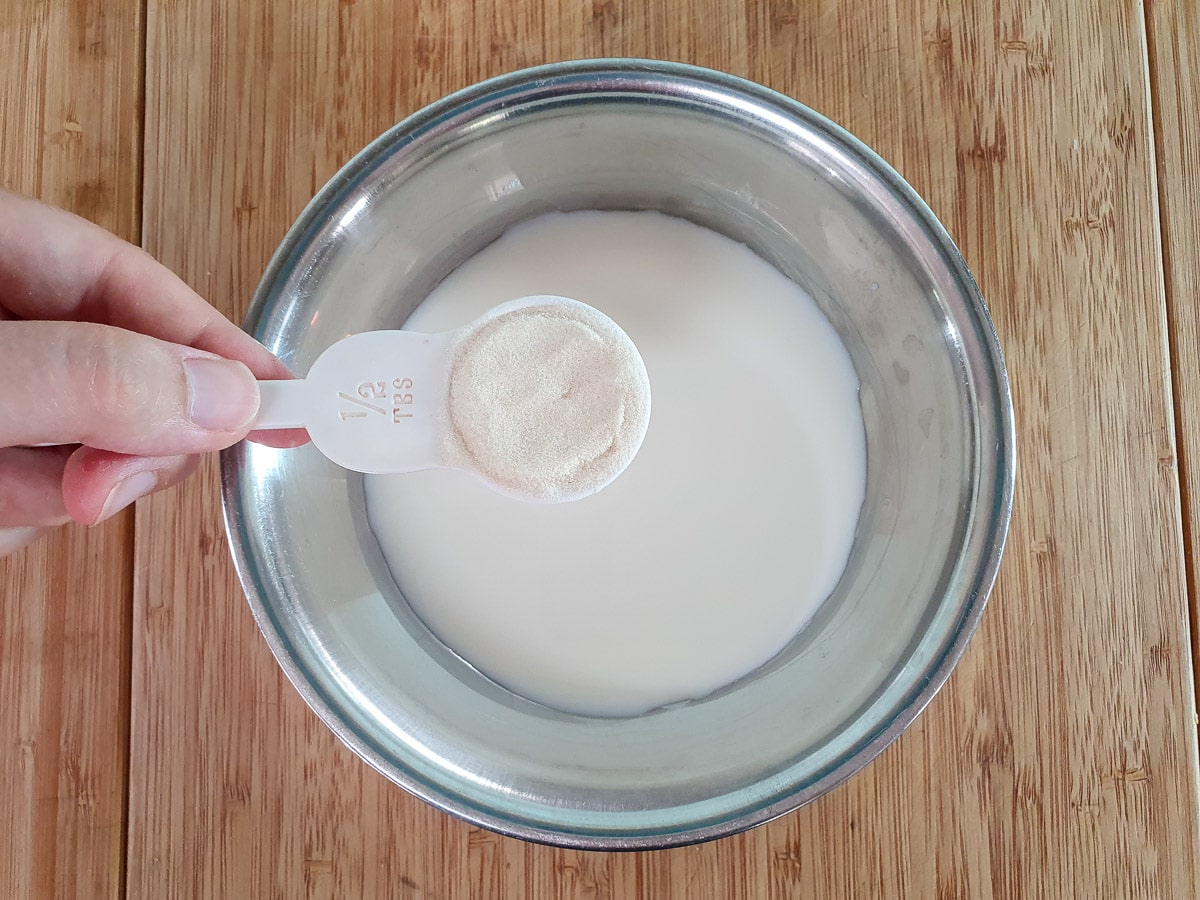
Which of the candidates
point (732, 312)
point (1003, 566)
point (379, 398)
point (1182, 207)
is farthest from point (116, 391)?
point (1182, 207)

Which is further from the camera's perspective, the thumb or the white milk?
the white milk

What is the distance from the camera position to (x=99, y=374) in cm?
41

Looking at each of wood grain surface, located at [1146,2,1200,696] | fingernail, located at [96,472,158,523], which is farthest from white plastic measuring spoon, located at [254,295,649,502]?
wood grain surface, located at [1146,2,1200,696]

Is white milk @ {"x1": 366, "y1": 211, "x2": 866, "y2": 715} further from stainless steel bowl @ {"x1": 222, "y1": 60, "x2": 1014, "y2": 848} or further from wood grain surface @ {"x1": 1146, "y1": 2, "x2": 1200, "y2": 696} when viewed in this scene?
wood grain surface @ {"x1": 1146, "y1": 2, "x2": 1200, "y2": 696}

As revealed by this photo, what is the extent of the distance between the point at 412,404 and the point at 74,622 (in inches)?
12.0

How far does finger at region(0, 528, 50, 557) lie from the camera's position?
1.84 ft

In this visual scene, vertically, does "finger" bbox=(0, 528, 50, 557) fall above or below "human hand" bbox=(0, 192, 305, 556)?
below

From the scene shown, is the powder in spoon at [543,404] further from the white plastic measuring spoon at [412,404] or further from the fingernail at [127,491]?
the fingernail at [127,491]

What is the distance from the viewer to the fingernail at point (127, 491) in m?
0.50

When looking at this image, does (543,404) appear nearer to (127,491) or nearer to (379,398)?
(379,398)

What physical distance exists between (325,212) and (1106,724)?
56 cm

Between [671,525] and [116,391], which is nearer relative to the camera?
[116,391]

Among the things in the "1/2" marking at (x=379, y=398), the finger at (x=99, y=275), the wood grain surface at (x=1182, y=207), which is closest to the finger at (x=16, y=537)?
the finger at (x=99, y=275)

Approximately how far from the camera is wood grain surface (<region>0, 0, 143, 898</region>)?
0.57 m
